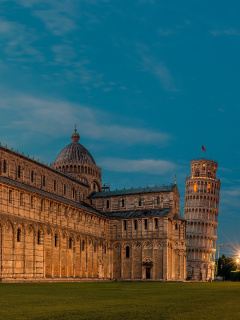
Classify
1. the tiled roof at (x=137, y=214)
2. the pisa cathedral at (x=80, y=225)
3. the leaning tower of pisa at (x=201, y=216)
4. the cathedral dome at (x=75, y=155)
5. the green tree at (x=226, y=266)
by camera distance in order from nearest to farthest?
the pisa cathedral at (x=80, y=225), the tiled roof at (x=137, y=214), the cathedral dome at (x=75, y=155), the green tree at (x=226, y=266), the leaning tower of pisa at (x=201, y=216)

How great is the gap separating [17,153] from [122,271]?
33972mm

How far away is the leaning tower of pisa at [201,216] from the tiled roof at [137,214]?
59.0 m

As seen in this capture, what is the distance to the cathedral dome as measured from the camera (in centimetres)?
10600

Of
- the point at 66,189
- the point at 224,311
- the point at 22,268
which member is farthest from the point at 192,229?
the point at 224,311

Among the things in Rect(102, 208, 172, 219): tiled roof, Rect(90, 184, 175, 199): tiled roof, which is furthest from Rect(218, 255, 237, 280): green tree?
Rect(102, 208, 172, 219): tiled roof

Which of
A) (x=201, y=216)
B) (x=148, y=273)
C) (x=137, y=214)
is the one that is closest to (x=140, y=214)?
(x=137, y=214)

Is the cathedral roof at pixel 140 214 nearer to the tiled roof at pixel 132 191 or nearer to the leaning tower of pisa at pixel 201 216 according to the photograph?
the tiled roof at pixel 132 191

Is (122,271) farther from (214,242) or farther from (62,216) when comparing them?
(214,242)

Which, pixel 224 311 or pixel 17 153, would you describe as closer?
pixel 224 311

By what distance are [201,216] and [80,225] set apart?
80499 millimetres

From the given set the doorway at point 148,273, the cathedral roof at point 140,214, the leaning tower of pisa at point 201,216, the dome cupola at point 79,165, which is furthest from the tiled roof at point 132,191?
the leaning tower of pisa at point 201,216

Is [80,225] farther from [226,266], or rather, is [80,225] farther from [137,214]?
[226,266]

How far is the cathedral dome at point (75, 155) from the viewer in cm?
10600

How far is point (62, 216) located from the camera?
74.1 m
